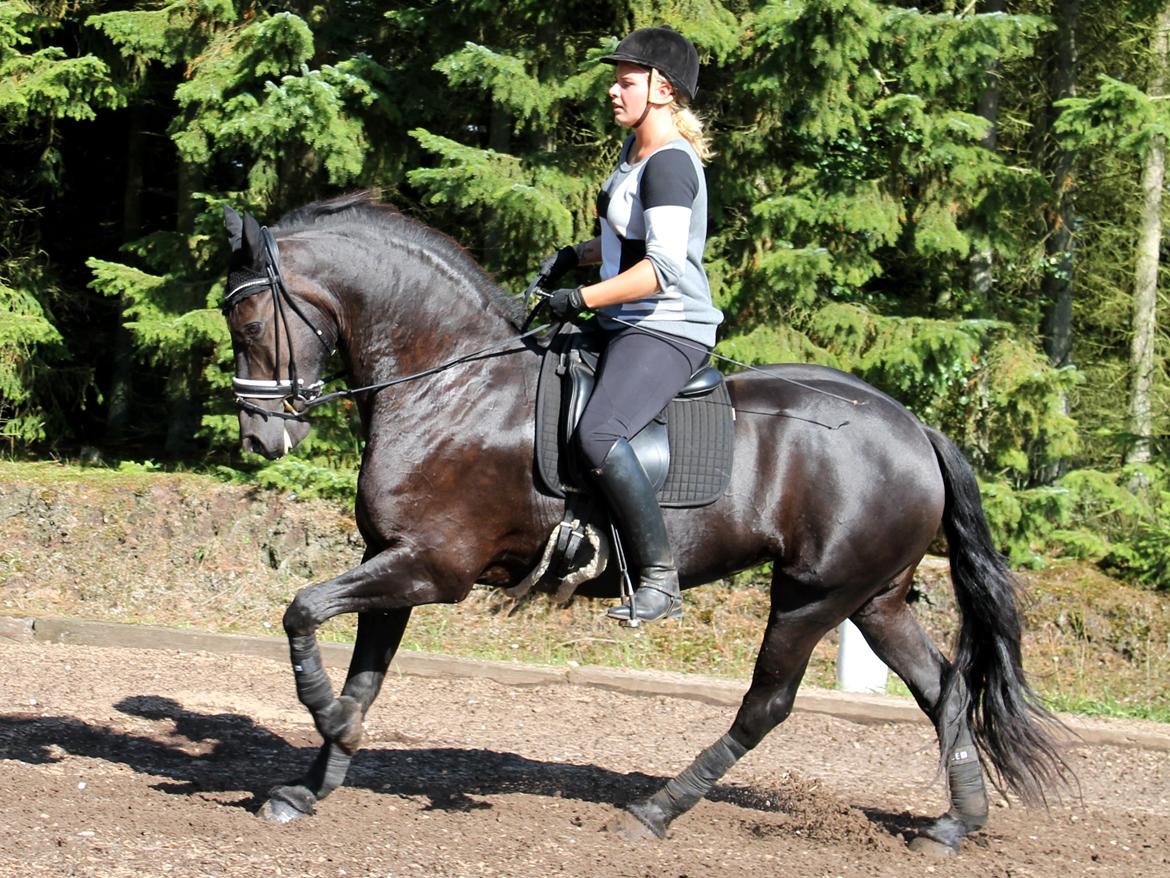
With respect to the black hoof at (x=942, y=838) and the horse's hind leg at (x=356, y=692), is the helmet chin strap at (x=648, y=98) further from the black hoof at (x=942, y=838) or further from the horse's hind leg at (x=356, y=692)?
the black hoof at (x=942, y=838)

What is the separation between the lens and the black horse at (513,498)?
4973 mm

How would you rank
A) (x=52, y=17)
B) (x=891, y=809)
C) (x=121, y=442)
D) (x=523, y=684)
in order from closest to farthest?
(x=891, y=809) < (x=523, y=684) < (x=52, y=17) < (x=121, y=442)

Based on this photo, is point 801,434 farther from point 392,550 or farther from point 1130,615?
point 1130,615

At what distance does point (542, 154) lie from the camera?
10.8 metres

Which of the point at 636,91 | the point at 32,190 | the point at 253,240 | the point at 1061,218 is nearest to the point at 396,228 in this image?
the point at 253,240

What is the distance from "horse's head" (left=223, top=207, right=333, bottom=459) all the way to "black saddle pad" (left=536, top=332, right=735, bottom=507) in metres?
0.94

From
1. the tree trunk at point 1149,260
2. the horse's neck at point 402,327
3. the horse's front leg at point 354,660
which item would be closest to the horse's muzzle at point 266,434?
the horse's neck at point 402,327

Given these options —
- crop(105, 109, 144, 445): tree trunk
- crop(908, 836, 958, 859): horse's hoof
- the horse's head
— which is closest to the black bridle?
the horse's head

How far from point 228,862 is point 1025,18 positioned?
8588 mm

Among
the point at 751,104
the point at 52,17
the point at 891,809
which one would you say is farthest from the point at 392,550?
the point at 52,17

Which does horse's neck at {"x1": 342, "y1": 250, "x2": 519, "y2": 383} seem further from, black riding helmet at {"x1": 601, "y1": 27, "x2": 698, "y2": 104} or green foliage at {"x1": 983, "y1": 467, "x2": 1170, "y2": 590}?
green foliage at {"x1": 983, "y1": 467, "x2": 1170, "y2": 590}

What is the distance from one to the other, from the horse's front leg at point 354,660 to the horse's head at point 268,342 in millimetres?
603

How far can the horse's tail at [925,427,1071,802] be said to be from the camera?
18.6ft

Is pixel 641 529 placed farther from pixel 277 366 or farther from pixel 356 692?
pixel 277 366
